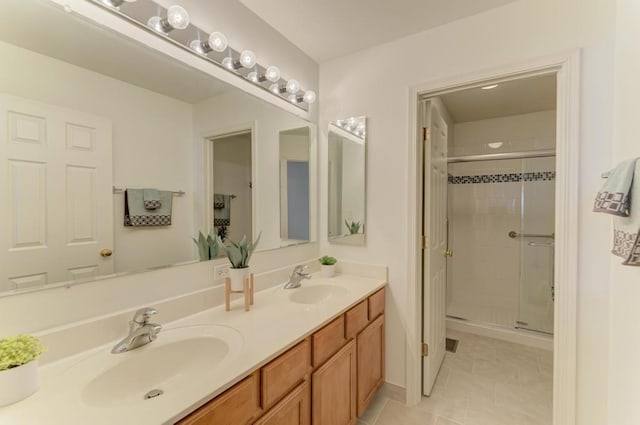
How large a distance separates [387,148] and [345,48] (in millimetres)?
812

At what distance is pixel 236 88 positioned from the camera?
5.22 feet

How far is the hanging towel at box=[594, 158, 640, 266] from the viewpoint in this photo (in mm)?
963

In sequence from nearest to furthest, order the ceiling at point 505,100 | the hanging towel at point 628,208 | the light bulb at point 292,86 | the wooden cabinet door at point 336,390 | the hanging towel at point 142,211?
the hanging towel at point 628,208
the hanging towel at point 142,211
the wooden cabinet door at point 336,390
the light bulb at point 292,86
the ceiling at point 505,100

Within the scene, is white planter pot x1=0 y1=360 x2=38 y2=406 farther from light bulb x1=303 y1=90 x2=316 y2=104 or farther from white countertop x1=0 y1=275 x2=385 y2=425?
light bulb x1=303 y1=90 x2=316 y2=104

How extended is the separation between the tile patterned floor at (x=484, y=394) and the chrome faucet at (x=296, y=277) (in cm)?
96

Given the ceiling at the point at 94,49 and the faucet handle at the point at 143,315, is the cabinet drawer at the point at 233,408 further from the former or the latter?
the ceiling at the point at 94,49

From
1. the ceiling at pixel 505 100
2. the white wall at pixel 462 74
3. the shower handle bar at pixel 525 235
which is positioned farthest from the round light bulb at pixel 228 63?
the shower handle bar at pixel 525 235

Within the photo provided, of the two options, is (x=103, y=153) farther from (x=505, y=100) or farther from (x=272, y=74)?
(x=505, y=100)

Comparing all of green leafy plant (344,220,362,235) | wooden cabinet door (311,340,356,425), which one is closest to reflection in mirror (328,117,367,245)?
green leafy plant (344,220,362,235)

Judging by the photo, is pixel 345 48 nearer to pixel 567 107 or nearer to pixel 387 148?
pixel 387 148

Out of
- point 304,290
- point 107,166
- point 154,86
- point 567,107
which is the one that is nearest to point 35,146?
point 107,166

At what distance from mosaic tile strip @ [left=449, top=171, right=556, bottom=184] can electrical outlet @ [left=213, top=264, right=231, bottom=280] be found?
124 inches

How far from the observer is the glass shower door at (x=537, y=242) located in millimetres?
2988

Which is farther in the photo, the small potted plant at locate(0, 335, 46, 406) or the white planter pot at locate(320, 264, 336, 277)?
the white planter pot at locate(320, 264, 336, 277)
